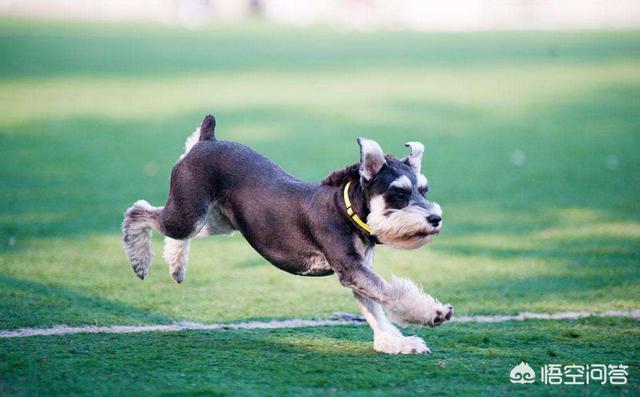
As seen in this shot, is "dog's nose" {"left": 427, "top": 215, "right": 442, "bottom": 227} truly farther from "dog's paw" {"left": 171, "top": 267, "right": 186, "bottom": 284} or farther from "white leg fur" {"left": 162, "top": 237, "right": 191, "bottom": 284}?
"dog's paw" {"left": 171, "top": 267, "right": 186, "bottom": 284}

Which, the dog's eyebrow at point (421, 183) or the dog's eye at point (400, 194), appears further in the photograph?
the dog's eyebrow at point (421, 183)

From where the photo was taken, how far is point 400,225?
5.65 meters

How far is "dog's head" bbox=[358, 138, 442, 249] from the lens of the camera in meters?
5.66

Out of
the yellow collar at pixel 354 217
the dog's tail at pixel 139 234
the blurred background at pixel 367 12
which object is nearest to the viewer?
the yellow collar at pixel 354 217

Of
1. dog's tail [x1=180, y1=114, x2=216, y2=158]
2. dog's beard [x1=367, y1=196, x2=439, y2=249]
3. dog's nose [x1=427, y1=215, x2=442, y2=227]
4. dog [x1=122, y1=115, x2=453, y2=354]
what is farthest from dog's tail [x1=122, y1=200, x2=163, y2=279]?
dog's nose [x1=427, y1=215, x2=442, y2=227]

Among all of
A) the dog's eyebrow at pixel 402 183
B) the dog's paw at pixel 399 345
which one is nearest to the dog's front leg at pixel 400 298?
the dog's paw at pixel 399 345

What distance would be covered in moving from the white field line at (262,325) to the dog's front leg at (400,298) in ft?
3.88

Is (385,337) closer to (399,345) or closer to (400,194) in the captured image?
(399,345)

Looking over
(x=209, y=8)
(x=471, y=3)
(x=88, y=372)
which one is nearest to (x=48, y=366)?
(x=88, y=372)

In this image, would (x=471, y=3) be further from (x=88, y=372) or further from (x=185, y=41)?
(x=88, y=372)

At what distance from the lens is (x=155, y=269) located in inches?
348

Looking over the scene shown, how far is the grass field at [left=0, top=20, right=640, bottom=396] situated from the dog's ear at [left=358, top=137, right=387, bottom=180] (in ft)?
3.64

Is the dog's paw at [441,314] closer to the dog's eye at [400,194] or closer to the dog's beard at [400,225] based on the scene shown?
the dog's beard at [400,225]

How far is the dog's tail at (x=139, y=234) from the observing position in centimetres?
709
